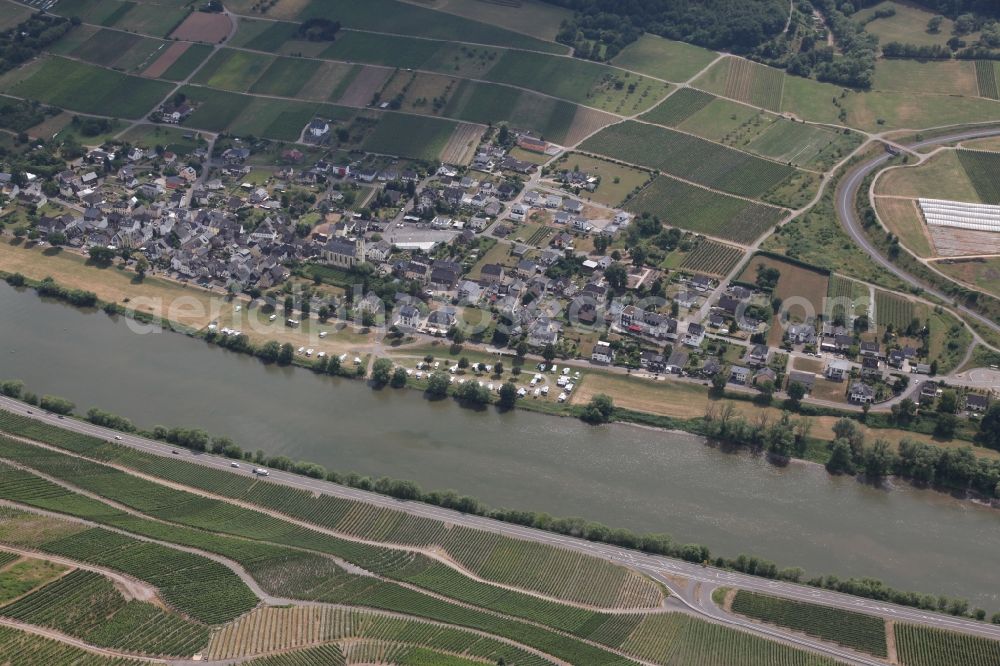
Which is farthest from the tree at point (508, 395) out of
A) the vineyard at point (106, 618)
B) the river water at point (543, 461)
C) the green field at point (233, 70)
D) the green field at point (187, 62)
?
the green field at point (187, 62)

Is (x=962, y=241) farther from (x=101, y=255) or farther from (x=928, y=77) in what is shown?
(x=101, y=255)

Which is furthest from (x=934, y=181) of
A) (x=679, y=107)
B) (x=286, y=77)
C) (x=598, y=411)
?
(x=286, y=77)

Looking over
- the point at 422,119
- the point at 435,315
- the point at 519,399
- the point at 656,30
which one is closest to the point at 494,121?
the point at 422,119

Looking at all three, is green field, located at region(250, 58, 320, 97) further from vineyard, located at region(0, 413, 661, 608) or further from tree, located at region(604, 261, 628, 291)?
vineyard, located at region(0, 413, 661, 608)

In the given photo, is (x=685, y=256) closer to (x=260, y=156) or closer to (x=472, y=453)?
(x=472, y=453)

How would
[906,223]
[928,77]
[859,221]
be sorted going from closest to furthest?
[906,223] < [859,221] < [928,77]

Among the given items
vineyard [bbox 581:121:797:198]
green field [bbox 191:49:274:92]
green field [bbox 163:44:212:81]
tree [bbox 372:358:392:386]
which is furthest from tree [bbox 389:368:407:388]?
green field [bbox 163:44:212:81]
